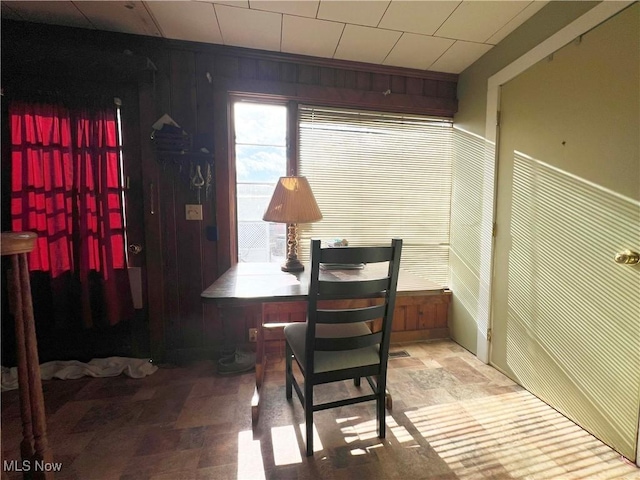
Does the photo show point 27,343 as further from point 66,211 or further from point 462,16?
point 462,16

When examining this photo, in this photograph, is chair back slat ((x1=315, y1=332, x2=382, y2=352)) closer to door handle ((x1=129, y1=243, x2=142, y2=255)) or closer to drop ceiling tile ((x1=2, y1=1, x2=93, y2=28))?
door handle ((x1=129, y1=243, x2=142, y2=255))

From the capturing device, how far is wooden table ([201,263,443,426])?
127 cm

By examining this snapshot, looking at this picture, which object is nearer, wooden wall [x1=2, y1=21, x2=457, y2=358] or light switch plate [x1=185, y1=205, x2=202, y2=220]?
wooden wall [x1=2, y1=21, x2=457, y2=358]

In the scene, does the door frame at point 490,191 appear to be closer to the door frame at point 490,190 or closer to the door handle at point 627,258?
the door frame at point 490,190

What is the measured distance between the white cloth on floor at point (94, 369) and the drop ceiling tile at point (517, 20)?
355cm

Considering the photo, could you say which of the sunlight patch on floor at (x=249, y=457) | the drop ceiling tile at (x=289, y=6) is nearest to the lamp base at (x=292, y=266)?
the sunlight patch on floor at (x=249, y=457)

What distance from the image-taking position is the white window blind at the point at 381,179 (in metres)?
2.32

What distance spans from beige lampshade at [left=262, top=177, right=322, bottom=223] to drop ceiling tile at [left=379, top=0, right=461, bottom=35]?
1.24m

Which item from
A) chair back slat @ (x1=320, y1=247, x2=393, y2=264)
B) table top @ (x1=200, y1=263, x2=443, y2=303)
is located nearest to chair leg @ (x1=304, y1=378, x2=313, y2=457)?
table top @ (x1=200, y1=263, x2=443, y2=303)

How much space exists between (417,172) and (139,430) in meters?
2.76

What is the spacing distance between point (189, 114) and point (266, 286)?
157 cm

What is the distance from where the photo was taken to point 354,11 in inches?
67.4

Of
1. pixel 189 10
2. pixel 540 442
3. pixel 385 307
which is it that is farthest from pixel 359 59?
pixel 540 442

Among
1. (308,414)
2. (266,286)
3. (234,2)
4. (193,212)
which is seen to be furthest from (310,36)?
(308,414)
